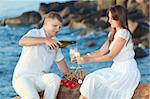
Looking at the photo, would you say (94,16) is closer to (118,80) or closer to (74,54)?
(74,54)

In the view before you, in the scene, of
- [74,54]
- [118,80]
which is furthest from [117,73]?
[74,54]

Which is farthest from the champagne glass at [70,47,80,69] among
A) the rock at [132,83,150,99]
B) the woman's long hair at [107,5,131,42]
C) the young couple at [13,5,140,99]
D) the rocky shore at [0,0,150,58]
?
the rock at [132,83,150,99]

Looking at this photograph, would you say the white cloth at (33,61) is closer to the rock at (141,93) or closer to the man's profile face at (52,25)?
the man's profile face at (52,25)

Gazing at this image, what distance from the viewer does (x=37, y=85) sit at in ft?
11.4

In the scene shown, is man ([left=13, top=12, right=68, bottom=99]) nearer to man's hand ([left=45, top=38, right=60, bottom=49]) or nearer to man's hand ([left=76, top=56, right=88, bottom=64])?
man's hand ([left=45, top=38, right=60, bottom=49])

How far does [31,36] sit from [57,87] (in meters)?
0.47

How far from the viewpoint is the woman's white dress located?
3.36m

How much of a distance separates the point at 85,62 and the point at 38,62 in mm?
391

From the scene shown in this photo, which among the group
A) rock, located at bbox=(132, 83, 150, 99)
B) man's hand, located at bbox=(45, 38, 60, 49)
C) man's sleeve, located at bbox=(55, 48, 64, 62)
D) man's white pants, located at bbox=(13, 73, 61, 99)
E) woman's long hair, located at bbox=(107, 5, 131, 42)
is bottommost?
rock, located at bbox=(132, 83, 150, 99)

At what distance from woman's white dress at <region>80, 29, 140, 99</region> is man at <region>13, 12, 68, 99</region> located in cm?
29

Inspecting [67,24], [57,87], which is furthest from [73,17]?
[57,87]

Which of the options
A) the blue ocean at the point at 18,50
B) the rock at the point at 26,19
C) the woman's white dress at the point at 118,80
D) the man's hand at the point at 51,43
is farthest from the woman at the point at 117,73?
the rock at the point at 26,19

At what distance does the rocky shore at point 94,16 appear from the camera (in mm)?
3900

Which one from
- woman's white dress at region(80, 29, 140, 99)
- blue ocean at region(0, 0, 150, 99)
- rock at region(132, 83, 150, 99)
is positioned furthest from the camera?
blue ocean at region(0, 0, 150, 99)
